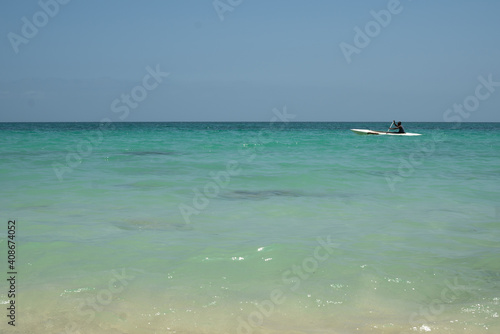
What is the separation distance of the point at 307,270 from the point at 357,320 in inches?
44.3

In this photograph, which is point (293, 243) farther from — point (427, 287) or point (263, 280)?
point (427, 287)

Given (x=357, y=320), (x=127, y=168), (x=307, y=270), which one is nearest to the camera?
(x=357, y=320)

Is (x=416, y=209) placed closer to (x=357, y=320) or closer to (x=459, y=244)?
(x=459, y=244)

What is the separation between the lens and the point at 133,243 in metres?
5.52

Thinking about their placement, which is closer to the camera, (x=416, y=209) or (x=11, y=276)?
(x=11, y=276)

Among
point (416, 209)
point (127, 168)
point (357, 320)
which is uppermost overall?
point (357, 320)

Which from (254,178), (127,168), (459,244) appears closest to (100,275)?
(459,244)

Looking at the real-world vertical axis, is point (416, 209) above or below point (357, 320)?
below

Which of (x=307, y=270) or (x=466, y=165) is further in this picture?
(x=466, y=165)

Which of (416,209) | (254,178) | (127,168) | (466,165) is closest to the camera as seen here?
(416,209)

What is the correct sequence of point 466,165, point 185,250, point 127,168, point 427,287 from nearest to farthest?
point 427,287 < point 185,250 < point 127,168 < point 466,165

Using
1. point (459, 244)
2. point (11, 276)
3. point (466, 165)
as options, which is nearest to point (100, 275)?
point (11, 276)

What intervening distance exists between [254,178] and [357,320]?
8306 mm

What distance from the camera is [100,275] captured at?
175 inches
